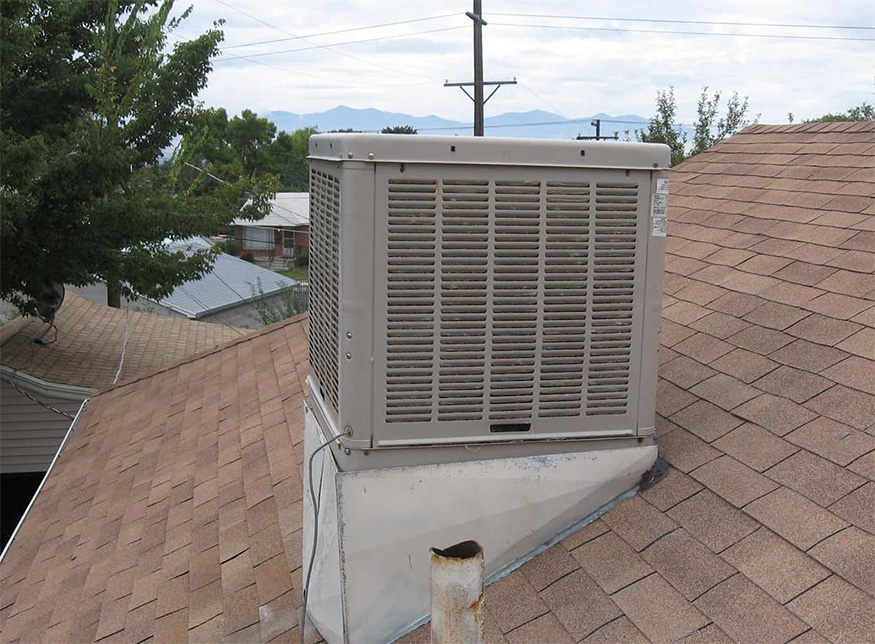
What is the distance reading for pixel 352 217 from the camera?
2.29 metres

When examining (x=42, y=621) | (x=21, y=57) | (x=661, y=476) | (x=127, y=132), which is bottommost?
(x=42, y=621)

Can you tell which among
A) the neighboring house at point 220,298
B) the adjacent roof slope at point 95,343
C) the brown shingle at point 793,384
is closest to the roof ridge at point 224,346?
the adjacent roof slope at point 95,343

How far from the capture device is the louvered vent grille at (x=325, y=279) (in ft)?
8.07

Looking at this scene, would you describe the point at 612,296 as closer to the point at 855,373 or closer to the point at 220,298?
the point at 855,373

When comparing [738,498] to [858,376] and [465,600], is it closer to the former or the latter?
[858,376]

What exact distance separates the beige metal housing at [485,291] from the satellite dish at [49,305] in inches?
A: 416

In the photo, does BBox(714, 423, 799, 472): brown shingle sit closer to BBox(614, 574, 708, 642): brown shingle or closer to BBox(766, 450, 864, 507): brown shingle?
BBox(766, 450, 864, 507): brown shingle

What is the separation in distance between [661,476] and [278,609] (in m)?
1.48

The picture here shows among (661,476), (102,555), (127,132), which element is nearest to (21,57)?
(127,132)

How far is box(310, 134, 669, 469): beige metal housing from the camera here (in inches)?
91.1

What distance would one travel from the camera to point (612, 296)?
2502 millimetres

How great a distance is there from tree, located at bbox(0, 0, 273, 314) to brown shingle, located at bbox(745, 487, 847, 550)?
383 inches

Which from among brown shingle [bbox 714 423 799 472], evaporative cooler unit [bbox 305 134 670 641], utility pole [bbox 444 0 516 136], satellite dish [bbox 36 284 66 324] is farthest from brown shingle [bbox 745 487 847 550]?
utility pole [bbox 444 0 516 136]

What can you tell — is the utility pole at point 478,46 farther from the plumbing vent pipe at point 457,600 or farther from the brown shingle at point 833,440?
the plumbing vent pipe at point 457,600
